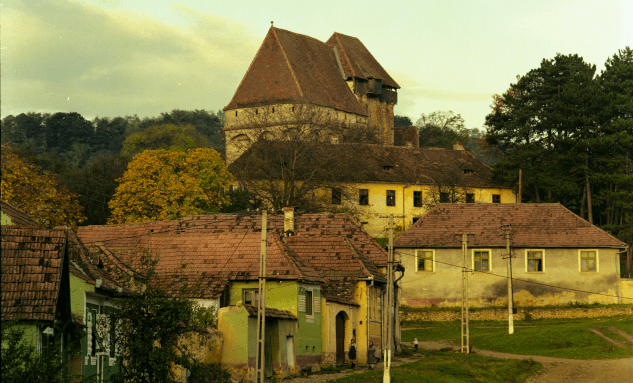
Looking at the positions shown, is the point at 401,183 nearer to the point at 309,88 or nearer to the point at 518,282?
the point at 309,88

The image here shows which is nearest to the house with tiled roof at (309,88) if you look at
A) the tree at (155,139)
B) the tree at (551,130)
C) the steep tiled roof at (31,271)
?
the tree at (551,130)

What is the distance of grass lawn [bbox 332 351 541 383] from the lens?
108ft

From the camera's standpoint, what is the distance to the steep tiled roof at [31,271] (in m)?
19.1

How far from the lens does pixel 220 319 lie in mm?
31234

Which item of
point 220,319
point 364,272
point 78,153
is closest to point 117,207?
point 364,272

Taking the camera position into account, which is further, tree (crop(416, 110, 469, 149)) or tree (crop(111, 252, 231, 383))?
tree (crop(416, 110, 469, 149))

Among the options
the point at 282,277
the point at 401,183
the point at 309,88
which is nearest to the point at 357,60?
the point at 309,88

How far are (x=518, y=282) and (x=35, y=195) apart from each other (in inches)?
1127

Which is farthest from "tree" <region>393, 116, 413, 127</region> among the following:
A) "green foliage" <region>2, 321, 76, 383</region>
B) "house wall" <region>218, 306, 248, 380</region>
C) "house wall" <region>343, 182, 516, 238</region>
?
"green foliage" <region>2, 321, 76, 383</region>

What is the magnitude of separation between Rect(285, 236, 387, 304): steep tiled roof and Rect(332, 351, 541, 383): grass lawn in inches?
165

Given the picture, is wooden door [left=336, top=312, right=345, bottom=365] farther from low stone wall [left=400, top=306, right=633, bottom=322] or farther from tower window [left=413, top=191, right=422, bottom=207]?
tower window [left=413, top=191, right=422, bottom=207]

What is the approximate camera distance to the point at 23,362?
1817 centimetres

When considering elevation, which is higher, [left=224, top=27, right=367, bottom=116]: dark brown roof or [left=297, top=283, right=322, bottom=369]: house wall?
[left=224, top=27, right=367, bottom=116]: dark brown roof

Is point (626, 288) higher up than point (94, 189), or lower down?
lower down
